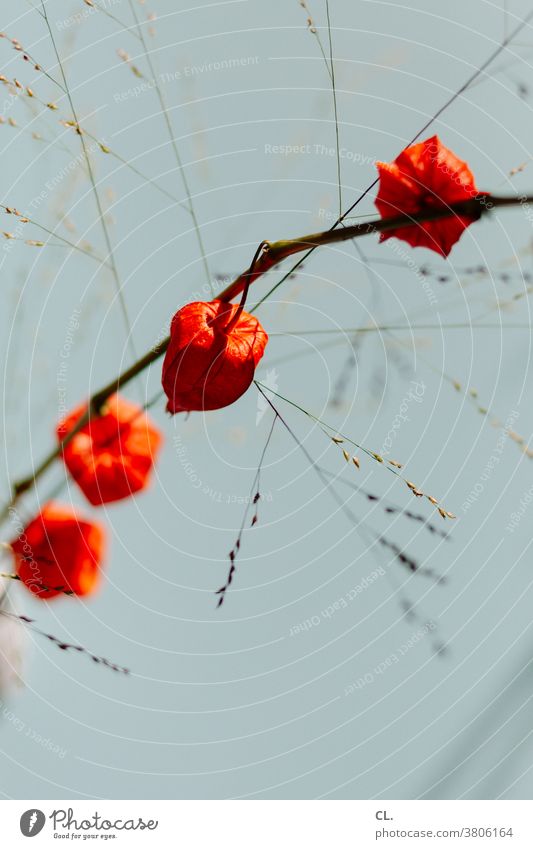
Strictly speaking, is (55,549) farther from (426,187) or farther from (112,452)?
(426,187)

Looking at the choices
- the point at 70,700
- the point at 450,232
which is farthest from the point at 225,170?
the point at 70,700

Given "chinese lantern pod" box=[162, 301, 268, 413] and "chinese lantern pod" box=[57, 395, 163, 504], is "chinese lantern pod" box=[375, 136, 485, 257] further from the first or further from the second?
"chinese lantern pod" box=[57, 395, 163, 504]
